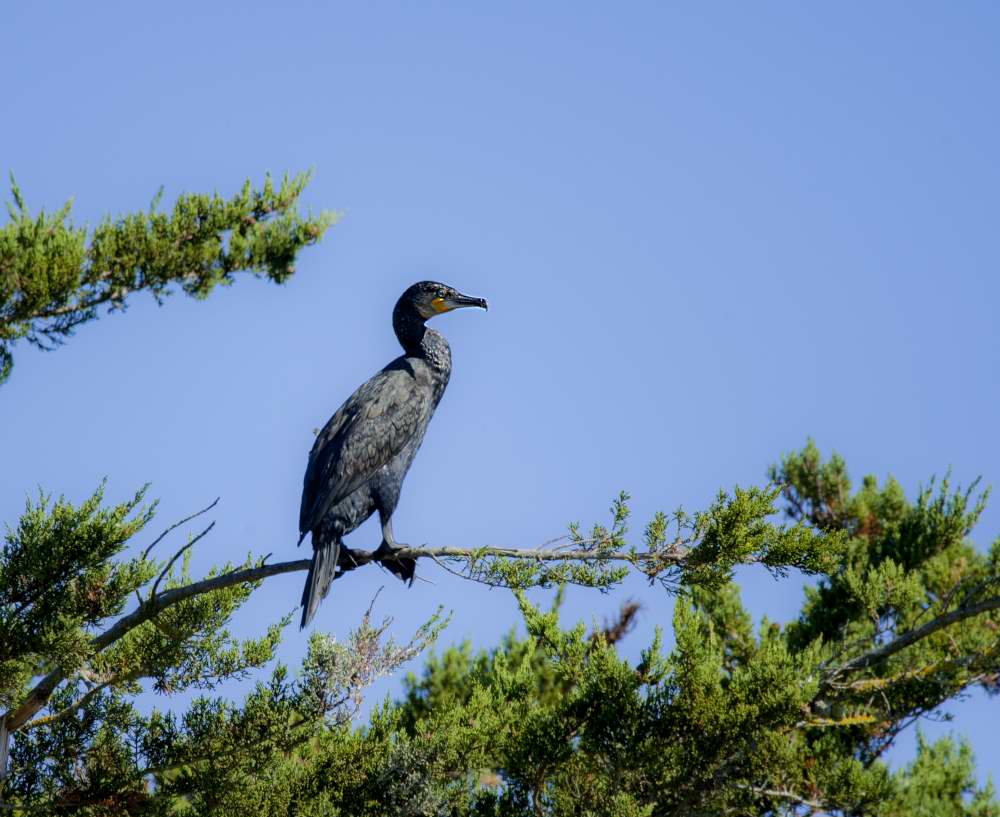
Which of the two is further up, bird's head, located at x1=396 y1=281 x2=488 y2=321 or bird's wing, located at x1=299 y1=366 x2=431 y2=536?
bird's head, located at x1=396 y1=281 x2=488 y2=321

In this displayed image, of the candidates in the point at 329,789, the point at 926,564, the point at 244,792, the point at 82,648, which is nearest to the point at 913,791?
the point at 926,564

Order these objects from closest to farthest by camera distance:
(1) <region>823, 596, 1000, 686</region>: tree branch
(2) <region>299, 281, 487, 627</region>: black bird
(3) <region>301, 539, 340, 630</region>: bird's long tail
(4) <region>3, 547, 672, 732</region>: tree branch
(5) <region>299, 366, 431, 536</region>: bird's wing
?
(4) <region>3, 547, 672, 732</region>: tree branch → (3) <region>301, 539, 340, 630</region>: bird's long tail → (2) <region>299, 281, 487, 627</region>: black bird → (5) <region>299, 366, 431, 536</region>: bird's wing → (1) <region>823, 596, 1000, 686</region>: tree branch

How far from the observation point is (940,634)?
Result: 10.1 meters

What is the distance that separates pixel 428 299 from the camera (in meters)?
7.64

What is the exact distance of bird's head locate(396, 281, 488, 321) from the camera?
7582mm

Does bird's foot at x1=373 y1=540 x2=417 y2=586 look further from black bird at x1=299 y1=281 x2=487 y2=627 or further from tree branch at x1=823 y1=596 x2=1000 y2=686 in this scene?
tree branch at x1=823 y1=596 x2=1000 y2=686

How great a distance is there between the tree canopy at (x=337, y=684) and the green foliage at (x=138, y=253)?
0.04 ft

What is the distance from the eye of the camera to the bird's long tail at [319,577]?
6.04 meters

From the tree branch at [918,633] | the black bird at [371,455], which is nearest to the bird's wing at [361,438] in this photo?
the black bird at [371,455]

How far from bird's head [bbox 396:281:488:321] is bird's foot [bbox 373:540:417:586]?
68.9 inches

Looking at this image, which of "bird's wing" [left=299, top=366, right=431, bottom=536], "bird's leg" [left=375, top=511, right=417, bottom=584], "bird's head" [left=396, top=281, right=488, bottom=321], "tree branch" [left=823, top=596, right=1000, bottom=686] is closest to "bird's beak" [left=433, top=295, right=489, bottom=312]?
"bird's head" [left=396, top=281, right=488, bottom=321]

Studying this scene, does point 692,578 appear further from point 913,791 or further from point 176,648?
point 913,791

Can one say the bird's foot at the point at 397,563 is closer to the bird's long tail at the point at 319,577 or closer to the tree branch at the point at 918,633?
the bird's long tail at the point at 319,577

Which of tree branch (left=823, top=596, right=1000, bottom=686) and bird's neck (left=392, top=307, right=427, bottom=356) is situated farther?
bird's neck (left=392, top=307, right=427, bottom=356)
